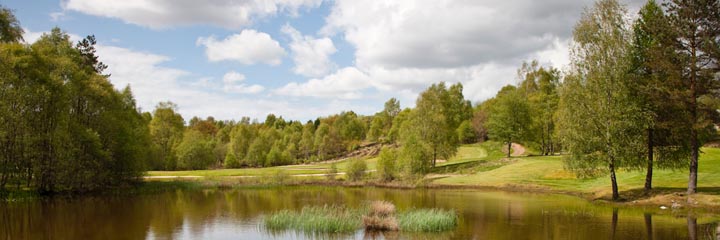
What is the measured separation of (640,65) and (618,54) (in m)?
2.12

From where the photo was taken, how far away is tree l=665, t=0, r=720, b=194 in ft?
89.2

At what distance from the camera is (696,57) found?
27.7 m

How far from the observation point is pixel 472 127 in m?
94.8

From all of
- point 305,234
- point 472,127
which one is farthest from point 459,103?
point 305,234

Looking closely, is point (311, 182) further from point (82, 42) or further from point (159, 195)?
point (82, 42)

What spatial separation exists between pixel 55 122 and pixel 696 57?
4494 cm

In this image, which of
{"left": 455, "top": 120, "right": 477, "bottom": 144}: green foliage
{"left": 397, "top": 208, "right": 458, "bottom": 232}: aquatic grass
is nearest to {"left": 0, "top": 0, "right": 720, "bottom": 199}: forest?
{"left": 397, "top": 208, "right": 458, "bottom": 232}: aquatic grass

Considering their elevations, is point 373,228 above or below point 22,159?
below

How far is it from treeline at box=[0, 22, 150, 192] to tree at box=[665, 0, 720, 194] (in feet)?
138

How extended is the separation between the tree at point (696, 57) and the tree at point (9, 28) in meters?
43.7

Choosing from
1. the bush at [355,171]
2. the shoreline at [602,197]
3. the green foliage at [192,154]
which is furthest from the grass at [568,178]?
the green foliage at [192,154]

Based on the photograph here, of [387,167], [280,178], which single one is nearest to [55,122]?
[280,178]

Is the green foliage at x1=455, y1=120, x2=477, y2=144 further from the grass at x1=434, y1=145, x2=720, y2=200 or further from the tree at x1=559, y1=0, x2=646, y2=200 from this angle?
the tree at x1=559, y1=0, x2=646, y2=200

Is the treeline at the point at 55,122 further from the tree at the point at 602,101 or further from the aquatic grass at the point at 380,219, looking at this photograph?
the tree at the point at 602,101
